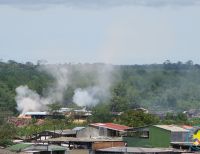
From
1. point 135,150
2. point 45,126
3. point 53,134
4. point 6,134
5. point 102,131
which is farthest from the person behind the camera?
point 45,126

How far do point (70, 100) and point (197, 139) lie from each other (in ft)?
122

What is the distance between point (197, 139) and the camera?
44.0m

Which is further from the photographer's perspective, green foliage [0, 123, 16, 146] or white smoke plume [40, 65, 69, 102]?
white smoke plume [40, 65, 69, 102]

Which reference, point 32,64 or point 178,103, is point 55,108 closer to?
point 178,103

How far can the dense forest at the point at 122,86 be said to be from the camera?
77.7 metres

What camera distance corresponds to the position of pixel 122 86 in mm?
79188

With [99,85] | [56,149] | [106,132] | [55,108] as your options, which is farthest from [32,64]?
[56,149]

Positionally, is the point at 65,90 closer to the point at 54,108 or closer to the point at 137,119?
the point at 54,108

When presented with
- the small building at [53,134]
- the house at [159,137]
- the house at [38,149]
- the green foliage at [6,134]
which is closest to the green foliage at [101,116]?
the small building at [53,134]

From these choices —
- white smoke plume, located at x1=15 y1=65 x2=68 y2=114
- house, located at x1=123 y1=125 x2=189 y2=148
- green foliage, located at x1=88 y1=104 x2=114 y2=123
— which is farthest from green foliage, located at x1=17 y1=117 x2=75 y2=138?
white smoke plume, located at x1=15 y1=65 x2=68 y2=114

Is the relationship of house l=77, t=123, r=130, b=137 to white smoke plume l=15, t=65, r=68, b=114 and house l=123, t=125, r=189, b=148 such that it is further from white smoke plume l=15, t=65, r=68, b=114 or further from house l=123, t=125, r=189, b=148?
white smoke plume l=15, t=65, r=68, b=114

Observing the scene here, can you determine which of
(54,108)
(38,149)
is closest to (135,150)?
(38,149)

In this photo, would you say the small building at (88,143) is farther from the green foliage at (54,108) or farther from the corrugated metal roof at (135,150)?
the green foliage at (54,108)

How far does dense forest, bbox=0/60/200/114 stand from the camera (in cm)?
7769
